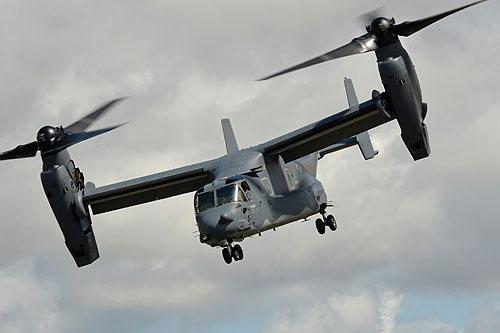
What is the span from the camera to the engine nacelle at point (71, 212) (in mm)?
35375

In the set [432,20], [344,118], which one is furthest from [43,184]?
[432,20]

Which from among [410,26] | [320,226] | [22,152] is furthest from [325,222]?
[22,152]

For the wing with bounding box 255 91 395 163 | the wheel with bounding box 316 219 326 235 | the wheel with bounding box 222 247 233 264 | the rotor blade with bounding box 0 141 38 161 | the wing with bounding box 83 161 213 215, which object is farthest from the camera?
the wheel with bounding box 316 219 326 235

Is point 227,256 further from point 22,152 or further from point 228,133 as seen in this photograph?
point 228,133

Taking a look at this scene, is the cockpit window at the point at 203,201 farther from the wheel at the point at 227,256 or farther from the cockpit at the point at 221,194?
the wheel at the point at 227,256

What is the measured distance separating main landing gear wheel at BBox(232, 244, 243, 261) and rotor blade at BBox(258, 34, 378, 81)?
598 centimetres

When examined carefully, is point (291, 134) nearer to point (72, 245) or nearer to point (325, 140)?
point (325, 140)

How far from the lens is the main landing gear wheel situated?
109 feet

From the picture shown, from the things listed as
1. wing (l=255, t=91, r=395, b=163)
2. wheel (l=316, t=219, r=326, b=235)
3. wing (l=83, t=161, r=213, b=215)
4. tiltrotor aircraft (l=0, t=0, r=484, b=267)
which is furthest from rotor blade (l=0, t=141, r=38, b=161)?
wheel (l=316, t=219, r=326, b=235)

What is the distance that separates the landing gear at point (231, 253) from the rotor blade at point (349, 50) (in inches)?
236

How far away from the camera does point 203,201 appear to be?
109 feet

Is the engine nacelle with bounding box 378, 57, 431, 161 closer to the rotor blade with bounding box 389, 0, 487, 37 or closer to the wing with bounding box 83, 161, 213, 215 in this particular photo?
the rotor blade with bounding box 389, 0, 487, 37

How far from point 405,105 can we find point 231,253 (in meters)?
7.31

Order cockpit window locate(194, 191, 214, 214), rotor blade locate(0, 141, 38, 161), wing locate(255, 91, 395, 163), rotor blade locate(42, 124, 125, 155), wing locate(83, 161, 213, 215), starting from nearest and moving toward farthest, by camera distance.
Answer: cockpit window locate(194, 191, 214, 214)
wing locate(255, 91, 395, 163)
rotor blade locate(42, 124, 125, 155)
rotor blade locate(0, 141, 38, 161)
wing locate(83, 161, 213, 215)
